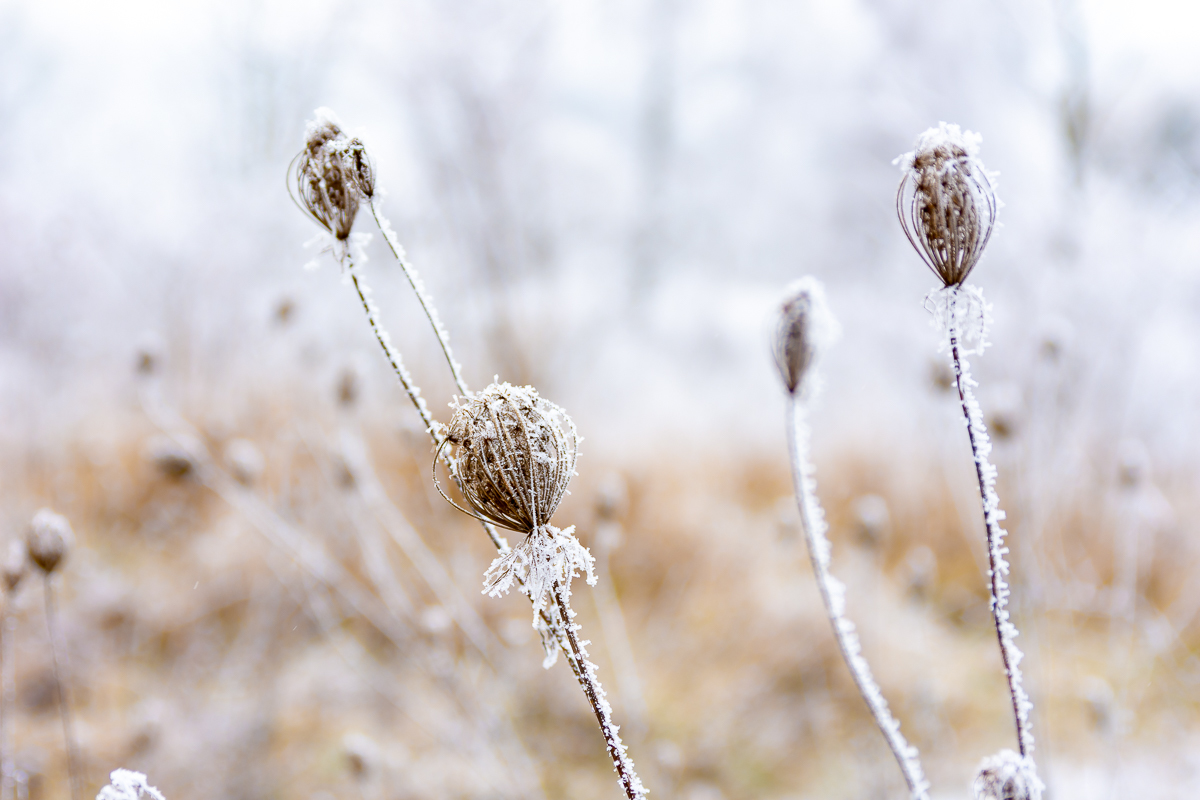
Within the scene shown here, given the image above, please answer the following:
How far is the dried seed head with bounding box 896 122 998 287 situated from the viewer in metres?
0.38

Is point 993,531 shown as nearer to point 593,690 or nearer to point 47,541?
point 593,690

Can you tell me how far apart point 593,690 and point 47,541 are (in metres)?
0.66

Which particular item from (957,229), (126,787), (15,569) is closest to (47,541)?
(15,569)

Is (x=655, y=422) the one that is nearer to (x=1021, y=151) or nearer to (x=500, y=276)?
(x=500, y=276)

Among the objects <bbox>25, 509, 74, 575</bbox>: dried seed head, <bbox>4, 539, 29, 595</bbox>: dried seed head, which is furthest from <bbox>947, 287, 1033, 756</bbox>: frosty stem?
<bbox>4, 539, 29, 595</bbox>: dried seed head

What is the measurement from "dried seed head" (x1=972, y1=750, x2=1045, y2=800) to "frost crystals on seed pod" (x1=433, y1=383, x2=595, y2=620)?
23 centimetres

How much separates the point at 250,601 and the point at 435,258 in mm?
1711

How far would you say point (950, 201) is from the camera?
0.39 metres

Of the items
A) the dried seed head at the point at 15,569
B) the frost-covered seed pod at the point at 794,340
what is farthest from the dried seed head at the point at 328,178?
the dried seed head at the point at 15,569

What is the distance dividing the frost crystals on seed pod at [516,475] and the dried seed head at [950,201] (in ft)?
0.76

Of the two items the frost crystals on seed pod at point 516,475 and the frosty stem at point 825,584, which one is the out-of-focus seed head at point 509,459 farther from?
the frosty stem at point 825,584

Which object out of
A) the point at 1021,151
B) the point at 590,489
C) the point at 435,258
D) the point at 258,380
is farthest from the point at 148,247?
the point at 1021,151

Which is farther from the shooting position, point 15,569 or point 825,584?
point 15,569

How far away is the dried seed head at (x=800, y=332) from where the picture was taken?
368 mm
